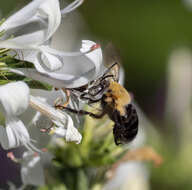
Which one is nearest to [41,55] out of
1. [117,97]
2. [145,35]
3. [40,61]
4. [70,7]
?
[40,61]

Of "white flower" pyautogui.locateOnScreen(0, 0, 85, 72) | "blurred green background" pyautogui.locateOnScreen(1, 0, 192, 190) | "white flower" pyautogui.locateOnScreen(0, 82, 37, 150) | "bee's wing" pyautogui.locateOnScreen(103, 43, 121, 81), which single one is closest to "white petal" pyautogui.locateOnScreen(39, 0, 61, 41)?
"white flower" pyautogui.locateOnScreen(0, 0, 85, 72)

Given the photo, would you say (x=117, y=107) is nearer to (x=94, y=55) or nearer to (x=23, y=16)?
(x=94, y=55)

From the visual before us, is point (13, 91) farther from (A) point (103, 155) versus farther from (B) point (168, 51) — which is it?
(B) point (168, 51)

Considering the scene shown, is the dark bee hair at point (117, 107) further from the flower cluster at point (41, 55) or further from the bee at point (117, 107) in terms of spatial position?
the flower cluster at point (41, 55)

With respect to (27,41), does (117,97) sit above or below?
below

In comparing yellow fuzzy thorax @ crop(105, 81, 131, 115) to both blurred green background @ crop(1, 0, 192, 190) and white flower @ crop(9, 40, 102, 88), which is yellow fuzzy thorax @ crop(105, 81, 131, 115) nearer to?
white flower @ crop(9, 40, 102, 88)

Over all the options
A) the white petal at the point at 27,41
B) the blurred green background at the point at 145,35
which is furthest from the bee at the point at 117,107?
the blurred green background at the point at 145,35
